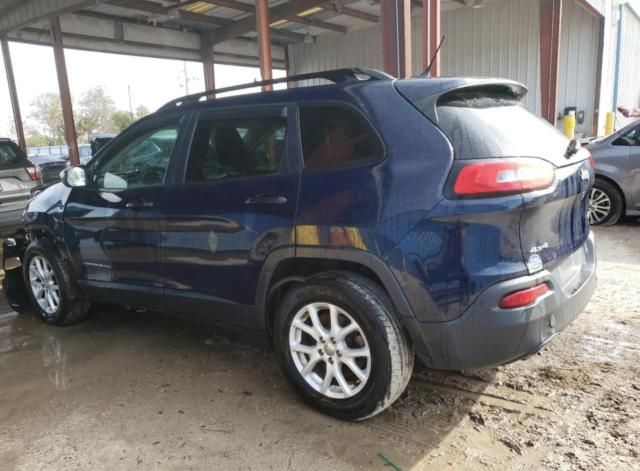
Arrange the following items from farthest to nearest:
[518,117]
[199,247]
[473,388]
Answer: [199,247] < [473,388] < [518,117]

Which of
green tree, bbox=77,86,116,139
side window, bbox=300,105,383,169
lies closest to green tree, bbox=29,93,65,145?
green tree, bbox=77,86,116,139

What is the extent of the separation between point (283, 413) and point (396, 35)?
4850mm

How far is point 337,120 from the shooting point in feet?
8.80

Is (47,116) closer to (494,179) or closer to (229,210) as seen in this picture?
(229,210)

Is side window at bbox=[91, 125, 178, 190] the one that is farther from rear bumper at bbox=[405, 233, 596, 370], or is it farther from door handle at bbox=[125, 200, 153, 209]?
rear bumper at bbox=[405, 233, 596, 370]

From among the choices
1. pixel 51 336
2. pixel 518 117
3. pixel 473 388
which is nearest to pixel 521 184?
pixel 518 117

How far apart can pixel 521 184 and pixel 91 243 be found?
3113 mm

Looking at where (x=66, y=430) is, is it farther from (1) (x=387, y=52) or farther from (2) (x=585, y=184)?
(1) (x=387, y=52)

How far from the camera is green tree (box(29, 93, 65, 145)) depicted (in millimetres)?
56094

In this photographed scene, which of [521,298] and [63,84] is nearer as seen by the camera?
[521,298]

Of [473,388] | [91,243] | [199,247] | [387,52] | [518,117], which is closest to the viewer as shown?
[518,117]

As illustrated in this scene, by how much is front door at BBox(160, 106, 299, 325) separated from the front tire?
328 millimetres

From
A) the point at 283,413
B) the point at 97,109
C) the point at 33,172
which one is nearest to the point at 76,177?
the point at 283,413

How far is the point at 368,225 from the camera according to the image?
2434 millimetres
